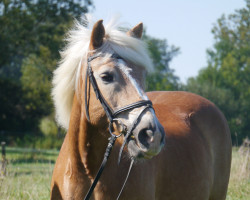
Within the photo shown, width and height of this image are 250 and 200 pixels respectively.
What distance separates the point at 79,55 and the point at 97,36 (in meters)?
0.26

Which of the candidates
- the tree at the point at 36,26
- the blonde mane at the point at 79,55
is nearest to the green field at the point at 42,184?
the blonde mane at the point at 79,55

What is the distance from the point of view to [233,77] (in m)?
46.7

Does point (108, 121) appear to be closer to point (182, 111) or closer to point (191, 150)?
point (191, 150)

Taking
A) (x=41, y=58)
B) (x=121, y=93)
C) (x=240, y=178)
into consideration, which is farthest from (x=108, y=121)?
(x=41, y=58)

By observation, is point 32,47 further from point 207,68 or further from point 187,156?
point 207,68

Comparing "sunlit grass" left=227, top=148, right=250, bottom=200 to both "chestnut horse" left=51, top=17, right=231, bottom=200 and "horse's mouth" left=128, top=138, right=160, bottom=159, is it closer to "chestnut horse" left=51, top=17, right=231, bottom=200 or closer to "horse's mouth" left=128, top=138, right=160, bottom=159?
"chestnut horse" left=51, top=17, right=231, bottom=200

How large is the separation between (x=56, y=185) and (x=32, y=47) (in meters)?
20.8

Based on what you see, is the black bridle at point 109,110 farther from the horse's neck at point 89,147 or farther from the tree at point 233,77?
the tree at point 233,77

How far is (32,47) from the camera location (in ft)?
75.4

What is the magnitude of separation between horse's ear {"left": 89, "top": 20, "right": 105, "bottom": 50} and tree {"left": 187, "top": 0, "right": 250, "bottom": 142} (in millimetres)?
32356

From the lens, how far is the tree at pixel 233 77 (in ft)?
127

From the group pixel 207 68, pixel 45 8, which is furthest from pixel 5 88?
pixel 207 68

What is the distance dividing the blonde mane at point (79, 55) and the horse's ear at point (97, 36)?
47 mm

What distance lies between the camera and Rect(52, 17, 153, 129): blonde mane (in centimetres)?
298
